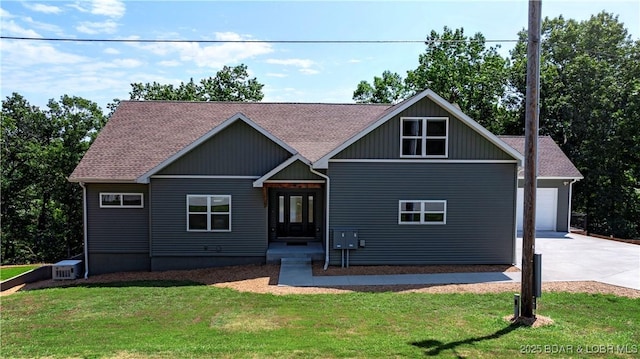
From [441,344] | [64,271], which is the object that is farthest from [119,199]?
[441,344]

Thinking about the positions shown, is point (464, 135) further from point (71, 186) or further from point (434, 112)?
point (71, 186)

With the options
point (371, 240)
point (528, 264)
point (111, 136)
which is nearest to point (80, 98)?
point (111, 136)

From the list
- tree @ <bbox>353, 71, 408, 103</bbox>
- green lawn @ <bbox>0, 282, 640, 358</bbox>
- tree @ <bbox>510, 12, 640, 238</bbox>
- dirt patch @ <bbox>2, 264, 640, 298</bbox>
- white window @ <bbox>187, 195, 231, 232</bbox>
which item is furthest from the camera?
tree @ <bbox>353, 71, 408, 103</bbox>

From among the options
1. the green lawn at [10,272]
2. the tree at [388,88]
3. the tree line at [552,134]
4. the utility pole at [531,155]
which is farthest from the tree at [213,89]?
the utility pole at [531,155]

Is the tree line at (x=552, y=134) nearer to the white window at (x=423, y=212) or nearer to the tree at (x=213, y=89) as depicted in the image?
the tree at (x=213, y=89)

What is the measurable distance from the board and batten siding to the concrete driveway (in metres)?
12.7

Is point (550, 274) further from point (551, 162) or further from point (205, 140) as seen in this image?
point (205, 140)

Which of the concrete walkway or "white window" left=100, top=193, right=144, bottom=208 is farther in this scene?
"white window" left=100, top=193, right=144, bottom=208

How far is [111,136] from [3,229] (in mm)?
15187

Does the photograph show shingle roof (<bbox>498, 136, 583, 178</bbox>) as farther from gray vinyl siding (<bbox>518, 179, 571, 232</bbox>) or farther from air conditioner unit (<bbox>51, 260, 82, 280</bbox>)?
air conditioner unit (<bbox>51, 260, 82, 280</bbox>)

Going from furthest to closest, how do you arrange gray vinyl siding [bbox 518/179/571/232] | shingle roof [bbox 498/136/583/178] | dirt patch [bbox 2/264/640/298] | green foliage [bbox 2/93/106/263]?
green foliage [bbox 2/93/106/263], gray vinyl siding [bbox 518/179/571/232], shingle roof [bbox 498/136/583/178], dirt patch [bbox 2/264/640/298]

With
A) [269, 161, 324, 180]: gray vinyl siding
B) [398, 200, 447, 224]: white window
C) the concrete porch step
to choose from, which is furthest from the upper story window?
the concrete porch step

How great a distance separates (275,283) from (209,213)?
3.82m

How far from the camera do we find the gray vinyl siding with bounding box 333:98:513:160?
1365 cm
